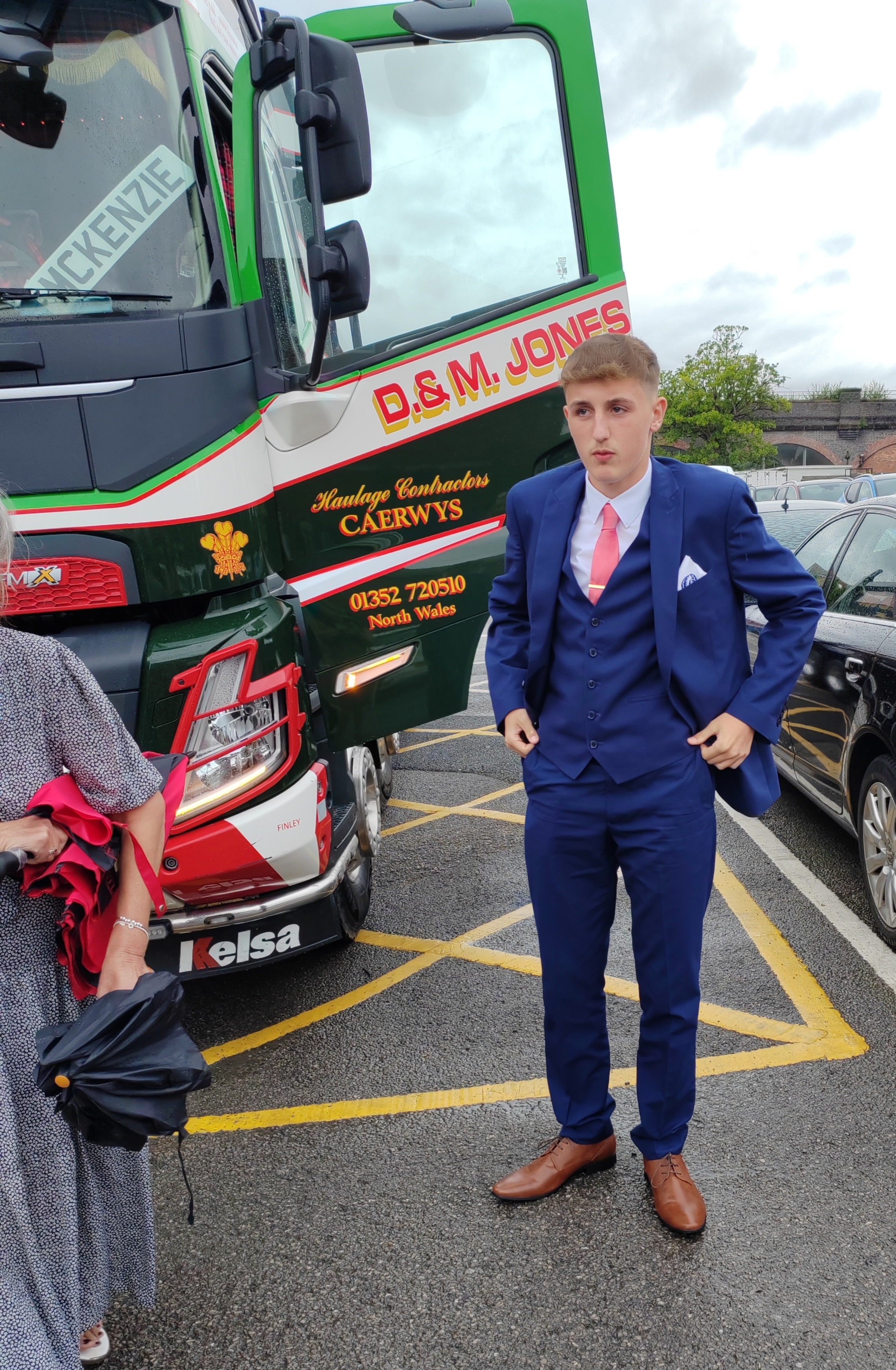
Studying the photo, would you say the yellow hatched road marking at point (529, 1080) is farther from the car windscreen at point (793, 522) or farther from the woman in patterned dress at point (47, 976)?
the car windscreen at point (793, 522)

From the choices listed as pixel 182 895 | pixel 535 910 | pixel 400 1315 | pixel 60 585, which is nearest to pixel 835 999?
pixel 535 910

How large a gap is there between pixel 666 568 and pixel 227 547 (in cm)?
145

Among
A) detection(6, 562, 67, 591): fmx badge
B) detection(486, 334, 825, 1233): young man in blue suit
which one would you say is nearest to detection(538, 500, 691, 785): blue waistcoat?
detection(486, 334, 825, 1233): young man in blue suit

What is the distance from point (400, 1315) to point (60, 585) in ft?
6.83

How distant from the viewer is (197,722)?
282 centimetres

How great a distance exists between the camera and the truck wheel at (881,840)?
3.70m

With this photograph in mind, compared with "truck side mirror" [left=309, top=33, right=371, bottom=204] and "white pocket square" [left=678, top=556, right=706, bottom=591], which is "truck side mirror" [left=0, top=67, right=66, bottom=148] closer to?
"truck side mirror" [left=309, top=33, right=371, bottom=204]

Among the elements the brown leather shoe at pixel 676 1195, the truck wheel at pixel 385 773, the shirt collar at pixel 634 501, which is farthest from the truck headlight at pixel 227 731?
the truck wheel at pixel 385 773

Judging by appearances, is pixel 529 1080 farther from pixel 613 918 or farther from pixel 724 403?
pixel 724 403

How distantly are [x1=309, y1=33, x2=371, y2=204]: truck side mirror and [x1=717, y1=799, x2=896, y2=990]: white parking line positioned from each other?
2.31 m

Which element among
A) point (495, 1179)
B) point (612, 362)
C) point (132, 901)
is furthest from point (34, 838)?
point (495, 1179)

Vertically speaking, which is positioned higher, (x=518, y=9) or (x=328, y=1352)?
(x=518, y=9)

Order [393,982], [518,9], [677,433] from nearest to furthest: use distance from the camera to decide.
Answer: [518,9] < [393,982] < [677,433]

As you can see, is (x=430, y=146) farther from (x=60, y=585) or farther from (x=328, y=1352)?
(x=328, y=1352)
